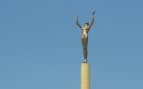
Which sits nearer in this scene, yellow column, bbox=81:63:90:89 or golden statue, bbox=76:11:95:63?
yellow column, bbox=81:63:90:89

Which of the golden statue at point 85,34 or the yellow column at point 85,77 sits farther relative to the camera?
the golden statue at point 85,34

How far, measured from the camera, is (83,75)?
26.6 meters

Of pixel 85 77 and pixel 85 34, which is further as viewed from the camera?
pixel 85 34

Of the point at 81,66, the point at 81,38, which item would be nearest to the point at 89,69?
the point at 81,66

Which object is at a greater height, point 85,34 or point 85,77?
point 85,34

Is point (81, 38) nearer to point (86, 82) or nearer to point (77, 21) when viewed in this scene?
point (77, 21)

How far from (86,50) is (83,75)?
1.97 meters

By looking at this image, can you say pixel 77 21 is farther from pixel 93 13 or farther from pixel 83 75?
pixel 83 75

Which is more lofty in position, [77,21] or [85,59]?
[77,21]

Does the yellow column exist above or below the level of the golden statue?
below

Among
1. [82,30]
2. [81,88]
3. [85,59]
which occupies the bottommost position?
[81,88]

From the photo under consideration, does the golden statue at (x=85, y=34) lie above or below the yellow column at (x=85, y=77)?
above

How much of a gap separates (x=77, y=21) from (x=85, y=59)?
2.75 metres

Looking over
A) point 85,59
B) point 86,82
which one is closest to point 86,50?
point 85,59
